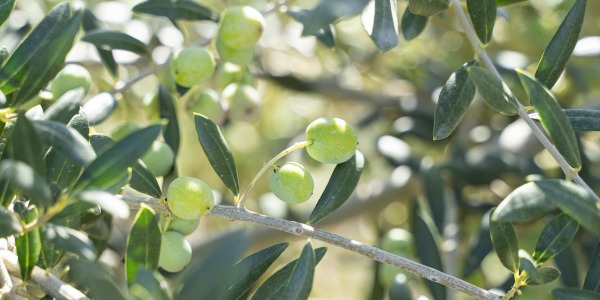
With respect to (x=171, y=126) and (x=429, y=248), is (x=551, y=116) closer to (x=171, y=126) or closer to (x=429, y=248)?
(x=429, y=248)

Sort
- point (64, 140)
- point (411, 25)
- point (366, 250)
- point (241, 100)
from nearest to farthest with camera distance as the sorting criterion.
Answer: point (64, 140)
point (366, 250)
point (411, 25)
point (241, 100)

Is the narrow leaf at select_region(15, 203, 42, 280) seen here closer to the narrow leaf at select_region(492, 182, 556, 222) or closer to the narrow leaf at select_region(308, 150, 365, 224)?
the narrow leaf at select_region(308, 150, 365, 224)

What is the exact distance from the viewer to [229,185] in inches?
35.9

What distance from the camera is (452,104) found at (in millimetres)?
872

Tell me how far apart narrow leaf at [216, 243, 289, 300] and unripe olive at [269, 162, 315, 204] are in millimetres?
63

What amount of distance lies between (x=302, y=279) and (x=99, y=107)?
507 millimetres

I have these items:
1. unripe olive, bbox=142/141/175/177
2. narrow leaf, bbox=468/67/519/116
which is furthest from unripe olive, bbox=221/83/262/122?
narrow leaf, bbox=468/67/519/116

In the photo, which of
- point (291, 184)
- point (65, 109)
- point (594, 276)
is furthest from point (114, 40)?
point (594, 276)

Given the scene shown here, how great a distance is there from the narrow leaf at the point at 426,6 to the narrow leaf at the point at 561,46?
5.8 inches

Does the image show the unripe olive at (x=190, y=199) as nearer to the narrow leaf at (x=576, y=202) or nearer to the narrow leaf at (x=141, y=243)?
the narrow leaf at (x=141, y=243)

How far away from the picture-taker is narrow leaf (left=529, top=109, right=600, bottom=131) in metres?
0.87

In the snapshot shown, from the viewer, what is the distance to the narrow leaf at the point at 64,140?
2.23 feet

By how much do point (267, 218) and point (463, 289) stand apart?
0.76 ft

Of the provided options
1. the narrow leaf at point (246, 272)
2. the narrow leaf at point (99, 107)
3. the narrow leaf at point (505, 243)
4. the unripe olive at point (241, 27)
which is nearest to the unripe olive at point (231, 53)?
the unripe olive at point (241, 27)
